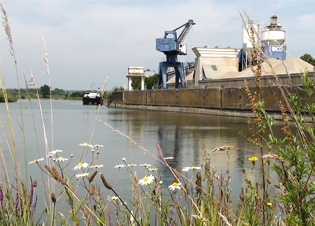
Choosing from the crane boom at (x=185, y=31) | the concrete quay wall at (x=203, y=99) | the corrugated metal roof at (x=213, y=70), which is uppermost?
the crane boom at (x=185, y=31)

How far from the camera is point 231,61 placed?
54000 millimetres

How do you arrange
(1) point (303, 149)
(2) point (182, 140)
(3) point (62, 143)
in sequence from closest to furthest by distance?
(1) point (303, 149), (3) point (62, 143), (2) point (182, 140)

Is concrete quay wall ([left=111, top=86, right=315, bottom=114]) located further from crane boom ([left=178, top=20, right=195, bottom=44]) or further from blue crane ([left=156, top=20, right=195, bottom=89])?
crane boom ([left=178, top=20, right=195, bottom=44])

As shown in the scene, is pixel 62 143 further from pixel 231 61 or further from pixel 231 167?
pixel 231 61

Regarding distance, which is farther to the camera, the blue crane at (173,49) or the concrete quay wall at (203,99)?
the blue crane at (173,49)

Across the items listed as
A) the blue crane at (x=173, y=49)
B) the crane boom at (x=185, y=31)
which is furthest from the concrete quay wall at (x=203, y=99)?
the crane boom at (x=185, y=31)

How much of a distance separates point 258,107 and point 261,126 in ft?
0.28

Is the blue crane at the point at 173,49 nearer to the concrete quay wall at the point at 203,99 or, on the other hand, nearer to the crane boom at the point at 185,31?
the crane boom at the point at 185,31

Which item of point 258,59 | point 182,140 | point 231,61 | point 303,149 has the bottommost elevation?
point 182,140

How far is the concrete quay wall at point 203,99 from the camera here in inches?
812

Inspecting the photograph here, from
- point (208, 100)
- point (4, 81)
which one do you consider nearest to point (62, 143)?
point (4, 81)

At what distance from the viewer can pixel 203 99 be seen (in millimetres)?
28562

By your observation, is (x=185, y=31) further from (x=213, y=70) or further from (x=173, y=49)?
(x=213, y=70)

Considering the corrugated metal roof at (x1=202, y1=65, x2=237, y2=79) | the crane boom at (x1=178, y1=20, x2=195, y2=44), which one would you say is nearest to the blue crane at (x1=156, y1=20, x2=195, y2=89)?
the crane boom at (x1=178, y1=20, x2=195, y2=44)
